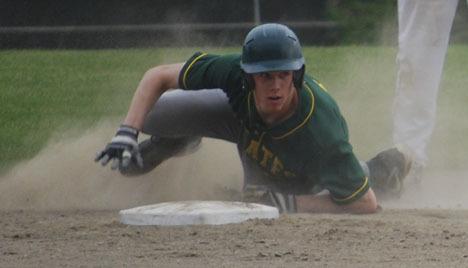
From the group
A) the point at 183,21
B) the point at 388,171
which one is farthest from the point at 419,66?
the point at 183,21

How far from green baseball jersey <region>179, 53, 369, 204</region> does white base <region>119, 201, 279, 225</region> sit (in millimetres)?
350

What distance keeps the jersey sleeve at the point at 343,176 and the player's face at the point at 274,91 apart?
1.03ft

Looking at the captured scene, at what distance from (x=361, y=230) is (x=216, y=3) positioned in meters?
11.4

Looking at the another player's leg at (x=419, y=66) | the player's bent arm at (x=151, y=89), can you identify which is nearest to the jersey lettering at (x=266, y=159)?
the player's bent arm at (x=151, y=89)

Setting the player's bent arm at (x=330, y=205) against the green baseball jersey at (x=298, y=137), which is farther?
the player's bent arm at (x=330, y=205)

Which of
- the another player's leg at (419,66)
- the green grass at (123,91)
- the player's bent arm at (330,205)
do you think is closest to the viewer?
the player's bent arm at (330,205)

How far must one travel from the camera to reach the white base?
5758 millimetres

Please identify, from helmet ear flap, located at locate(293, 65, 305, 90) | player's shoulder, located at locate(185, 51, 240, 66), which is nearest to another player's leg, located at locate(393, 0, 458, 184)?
player's shoulder, located at locate(185, 51, 240, 66)

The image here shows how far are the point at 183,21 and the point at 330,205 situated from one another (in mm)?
10243

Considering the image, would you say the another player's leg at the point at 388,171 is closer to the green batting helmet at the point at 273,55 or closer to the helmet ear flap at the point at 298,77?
the helmet ear flap at the point at 298,77

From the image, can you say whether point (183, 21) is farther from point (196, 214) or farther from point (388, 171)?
point (196, 214)

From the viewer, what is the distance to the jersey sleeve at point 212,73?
6.30 metres

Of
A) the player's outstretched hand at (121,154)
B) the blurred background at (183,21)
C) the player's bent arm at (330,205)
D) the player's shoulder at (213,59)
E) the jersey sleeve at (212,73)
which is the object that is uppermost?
the blurred background at (183,21)

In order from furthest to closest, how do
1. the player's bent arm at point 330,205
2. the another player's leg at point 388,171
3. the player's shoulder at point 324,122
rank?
the another player's leg at point 388,171 < the player's bent arm at point 330,205 < the player's shoulder at point 324,122
